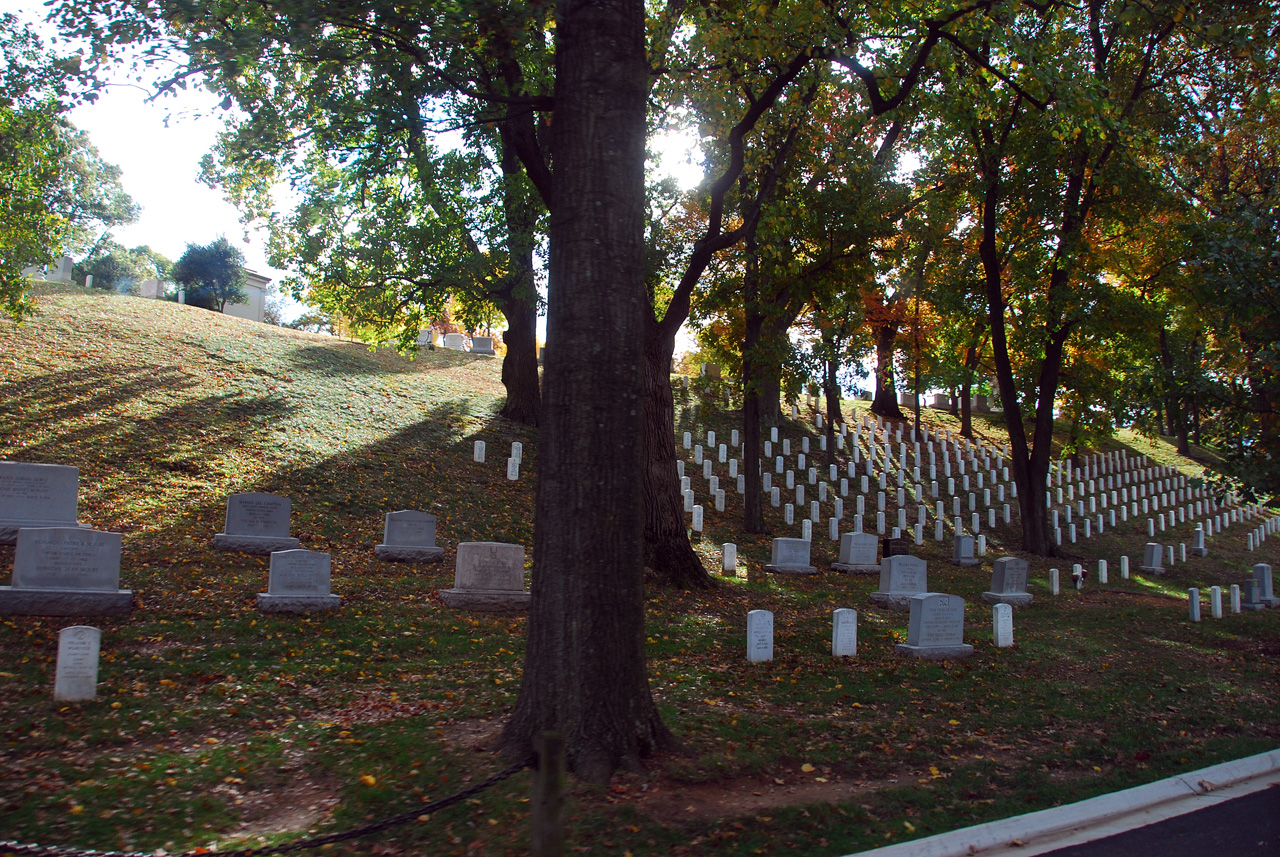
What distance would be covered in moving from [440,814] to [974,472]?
27381 millimetres

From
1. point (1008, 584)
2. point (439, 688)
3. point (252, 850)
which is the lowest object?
point (439, 688)

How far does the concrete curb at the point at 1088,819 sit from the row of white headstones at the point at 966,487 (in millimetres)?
10973

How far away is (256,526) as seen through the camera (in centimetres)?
1187

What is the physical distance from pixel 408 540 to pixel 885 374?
83.5 ft

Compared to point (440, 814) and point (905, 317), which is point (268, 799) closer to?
point (440, 814)

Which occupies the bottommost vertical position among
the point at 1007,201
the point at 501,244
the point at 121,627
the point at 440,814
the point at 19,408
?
the point at 440,814

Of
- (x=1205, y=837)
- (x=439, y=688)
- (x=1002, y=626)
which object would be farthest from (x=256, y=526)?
(x=1205, y=837)

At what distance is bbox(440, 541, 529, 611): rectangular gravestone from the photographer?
1064cm

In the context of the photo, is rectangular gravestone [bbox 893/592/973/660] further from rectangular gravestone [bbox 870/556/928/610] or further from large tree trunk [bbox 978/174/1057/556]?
large tree trunk [bbox 978/174/1057/556]

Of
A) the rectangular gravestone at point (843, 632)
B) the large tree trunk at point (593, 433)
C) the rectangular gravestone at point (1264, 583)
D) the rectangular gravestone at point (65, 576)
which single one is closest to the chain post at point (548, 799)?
the large tree trunk at point (593, 433)

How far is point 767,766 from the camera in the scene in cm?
588

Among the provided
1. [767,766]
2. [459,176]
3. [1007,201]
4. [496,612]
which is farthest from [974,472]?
[767,766]

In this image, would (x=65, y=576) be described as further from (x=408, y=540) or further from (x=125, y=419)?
(x=125, y=419)

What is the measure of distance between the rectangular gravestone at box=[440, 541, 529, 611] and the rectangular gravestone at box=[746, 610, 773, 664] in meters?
3.27
